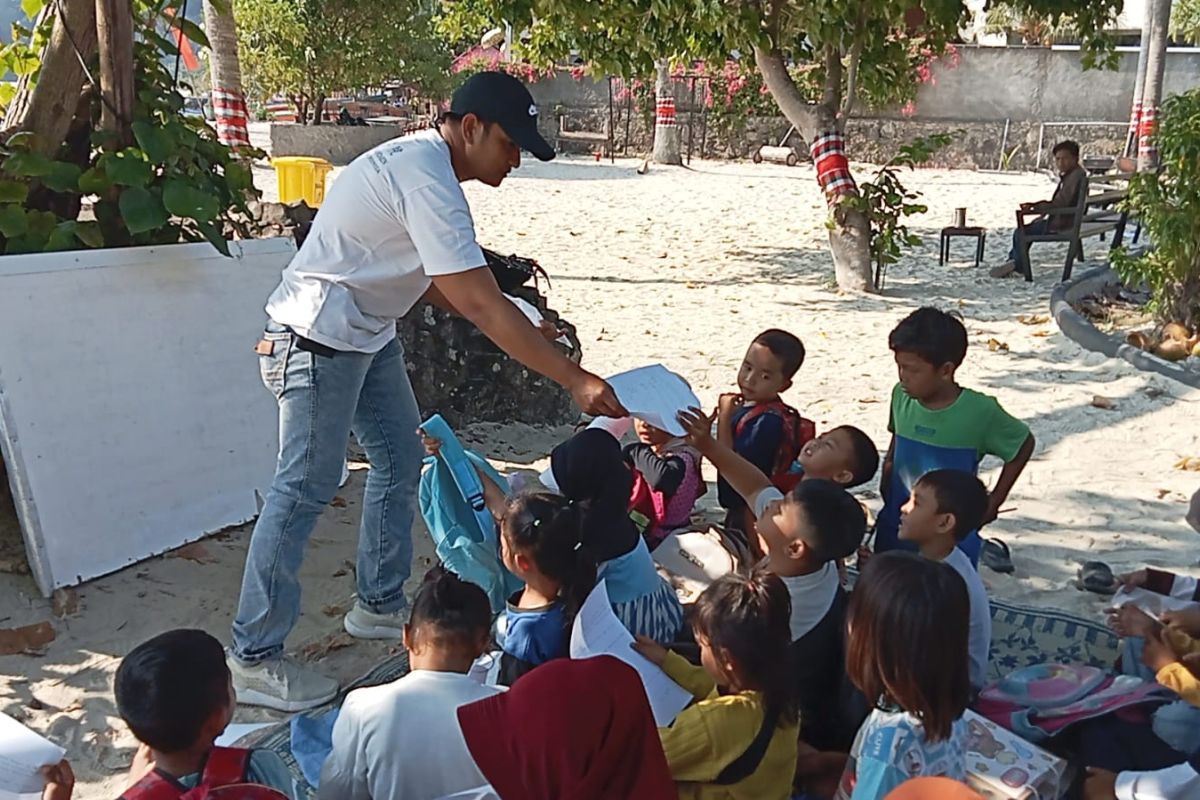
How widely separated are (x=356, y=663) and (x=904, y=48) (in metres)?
8.08

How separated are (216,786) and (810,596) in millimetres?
1534

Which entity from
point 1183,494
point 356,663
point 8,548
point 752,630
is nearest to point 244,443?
point 8,548

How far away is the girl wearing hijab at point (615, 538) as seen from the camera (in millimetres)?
3135

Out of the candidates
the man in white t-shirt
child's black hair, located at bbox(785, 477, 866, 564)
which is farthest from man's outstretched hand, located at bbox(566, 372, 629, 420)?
child's black hair, located at bbox(785, 477, 866, 564)

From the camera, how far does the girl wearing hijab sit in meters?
3.13

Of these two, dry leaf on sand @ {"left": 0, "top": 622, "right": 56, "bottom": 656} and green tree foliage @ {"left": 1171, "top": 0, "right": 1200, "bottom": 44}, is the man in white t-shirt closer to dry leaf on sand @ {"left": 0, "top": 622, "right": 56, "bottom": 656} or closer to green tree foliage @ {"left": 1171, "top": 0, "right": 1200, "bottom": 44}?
dry leaf on sand @ {"left": 0, "top": 622, "right": 56, "bottom": 656}

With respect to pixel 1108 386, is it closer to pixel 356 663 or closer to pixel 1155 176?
pixel 1155 176

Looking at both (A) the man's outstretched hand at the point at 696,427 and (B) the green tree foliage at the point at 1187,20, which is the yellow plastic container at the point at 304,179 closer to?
(A) the man's outstretched hand at the point at 696,427

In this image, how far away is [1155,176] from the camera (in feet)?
23.5

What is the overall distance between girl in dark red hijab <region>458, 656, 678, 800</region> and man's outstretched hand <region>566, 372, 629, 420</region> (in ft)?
3.91

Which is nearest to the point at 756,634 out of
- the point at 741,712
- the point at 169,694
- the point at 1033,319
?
the point at 741,712

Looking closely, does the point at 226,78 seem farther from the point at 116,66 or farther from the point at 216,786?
the point at 216,786

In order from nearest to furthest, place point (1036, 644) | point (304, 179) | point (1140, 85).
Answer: point (1036, 644)
point (304, 179)
point (1140, 85)

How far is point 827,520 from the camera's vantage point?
2826 millimetres
